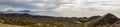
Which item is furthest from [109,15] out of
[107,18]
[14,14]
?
[14,14]

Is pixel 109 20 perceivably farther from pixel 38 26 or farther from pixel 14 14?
pixel 14 14

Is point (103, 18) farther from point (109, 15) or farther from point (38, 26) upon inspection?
point (38, 26)

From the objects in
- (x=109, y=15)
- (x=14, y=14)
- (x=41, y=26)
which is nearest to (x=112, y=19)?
(x=109, y=15)

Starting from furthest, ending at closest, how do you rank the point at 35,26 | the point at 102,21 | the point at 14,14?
the point at 14,14, the point at 102,21, the point at 35,26

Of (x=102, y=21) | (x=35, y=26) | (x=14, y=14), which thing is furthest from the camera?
(x=14, y=14)

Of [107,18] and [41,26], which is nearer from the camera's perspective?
[41,26]

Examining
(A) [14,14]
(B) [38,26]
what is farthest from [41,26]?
(A) [14,14]

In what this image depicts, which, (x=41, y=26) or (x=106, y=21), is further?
(x=106, y=21)
